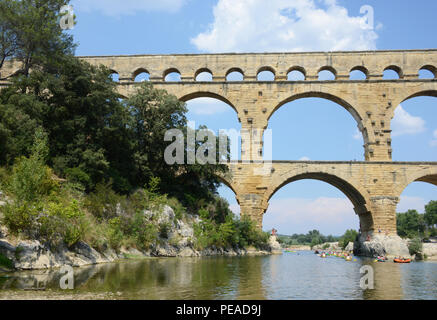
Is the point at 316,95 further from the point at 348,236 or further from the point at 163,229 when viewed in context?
the point at 348,236

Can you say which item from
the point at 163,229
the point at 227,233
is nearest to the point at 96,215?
the point at 163,229

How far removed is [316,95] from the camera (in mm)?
28562

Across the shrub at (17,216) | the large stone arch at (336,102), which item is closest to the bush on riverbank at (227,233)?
the large stone arch at (336,102)

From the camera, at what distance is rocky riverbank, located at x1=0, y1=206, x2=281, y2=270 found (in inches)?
A: 362

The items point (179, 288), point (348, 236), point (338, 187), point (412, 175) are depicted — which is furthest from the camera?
point (348, 236)

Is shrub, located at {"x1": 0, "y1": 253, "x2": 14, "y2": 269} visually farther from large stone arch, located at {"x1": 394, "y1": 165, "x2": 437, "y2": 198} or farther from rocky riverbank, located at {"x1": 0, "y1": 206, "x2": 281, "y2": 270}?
large stone arch, located at {"x1": 394, "y1": 165, "x2": 437, "y2": 198}

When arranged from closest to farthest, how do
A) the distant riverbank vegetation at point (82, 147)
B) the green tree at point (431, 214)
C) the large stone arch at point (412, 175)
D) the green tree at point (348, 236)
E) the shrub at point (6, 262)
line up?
the shrub at point (6, 262)
the distant riverbank vegetation at point (82, 147)
the large stone arch at point (412, 175)
the green tree at point (431, 214)
the green tree at point (348, 236)

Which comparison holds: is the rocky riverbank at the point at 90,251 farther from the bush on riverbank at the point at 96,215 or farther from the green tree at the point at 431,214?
the green tree at the point at 431,214

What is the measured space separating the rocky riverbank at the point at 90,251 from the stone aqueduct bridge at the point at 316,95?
22.2ft

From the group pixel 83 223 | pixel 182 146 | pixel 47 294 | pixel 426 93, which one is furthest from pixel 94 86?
pixel 426 93

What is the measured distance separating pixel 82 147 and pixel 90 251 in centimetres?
660

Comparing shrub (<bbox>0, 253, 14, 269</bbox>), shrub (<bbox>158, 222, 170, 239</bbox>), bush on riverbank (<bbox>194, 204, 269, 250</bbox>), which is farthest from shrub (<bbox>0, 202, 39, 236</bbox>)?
bush on riverbank (<bbox>194, 204, 269, 250</bbox>)

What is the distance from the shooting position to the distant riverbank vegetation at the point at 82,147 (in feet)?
41.0

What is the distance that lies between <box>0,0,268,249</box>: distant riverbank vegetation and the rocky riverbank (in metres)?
0.35
